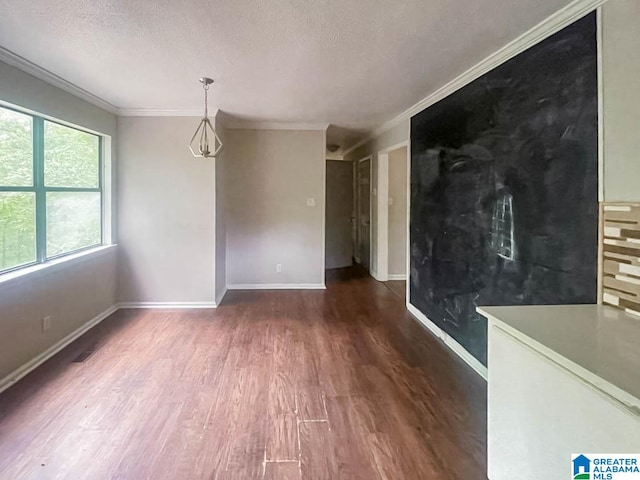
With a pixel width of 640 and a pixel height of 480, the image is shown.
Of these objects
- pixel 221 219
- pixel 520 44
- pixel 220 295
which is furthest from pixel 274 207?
pixel 520 44

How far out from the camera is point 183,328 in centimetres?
410

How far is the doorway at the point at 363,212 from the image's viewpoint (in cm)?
714

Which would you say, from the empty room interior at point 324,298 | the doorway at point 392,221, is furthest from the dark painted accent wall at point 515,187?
the doorway at point 392,221

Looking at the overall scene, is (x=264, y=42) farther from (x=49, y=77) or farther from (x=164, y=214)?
(x=164, y=214)

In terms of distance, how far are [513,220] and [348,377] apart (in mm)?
1562

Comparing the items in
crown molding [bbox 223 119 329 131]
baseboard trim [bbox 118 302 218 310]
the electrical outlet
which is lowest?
baseboard trim [bbox 118 302 218 310]

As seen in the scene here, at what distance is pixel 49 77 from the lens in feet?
10.7

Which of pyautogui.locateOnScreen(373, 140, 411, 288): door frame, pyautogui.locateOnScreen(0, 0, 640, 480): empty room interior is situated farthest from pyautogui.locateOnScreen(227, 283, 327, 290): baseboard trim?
pyautogui.locateOnScreen(373, 140, 411, 288): door frame

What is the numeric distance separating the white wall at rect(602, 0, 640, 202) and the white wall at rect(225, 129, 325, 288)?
4.15 metres

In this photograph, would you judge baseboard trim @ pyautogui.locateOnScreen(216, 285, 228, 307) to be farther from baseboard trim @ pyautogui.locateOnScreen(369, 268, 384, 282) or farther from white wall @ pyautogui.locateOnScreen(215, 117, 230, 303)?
baseboard trim @ pyautogui.locateOnScreen(369, 268, 384, 282)

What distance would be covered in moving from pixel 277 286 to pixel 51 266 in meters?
3.02

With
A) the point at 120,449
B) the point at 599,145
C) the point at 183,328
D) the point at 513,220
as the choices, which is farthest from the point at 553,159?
the point at 183,328

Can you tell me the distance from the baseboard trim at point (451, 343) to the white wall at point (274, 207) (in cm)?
188

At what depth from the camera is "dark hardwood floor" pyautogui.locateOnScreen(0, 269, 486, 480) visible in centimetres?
201
